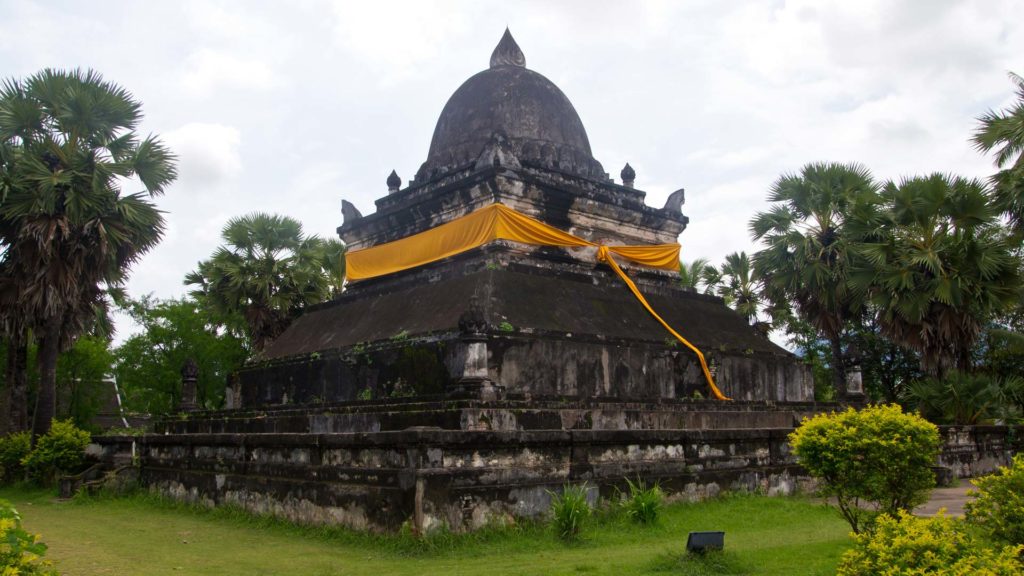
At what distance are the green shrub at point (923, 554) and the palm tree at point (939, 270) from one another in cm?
1311

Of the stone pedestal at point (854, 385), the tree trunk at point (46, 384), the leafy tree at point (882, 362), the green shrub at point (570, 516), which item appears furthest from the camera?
the leafy tree at point (882, 362)

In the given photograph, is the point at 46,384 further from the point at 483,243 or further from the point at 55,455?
the point at 483,243

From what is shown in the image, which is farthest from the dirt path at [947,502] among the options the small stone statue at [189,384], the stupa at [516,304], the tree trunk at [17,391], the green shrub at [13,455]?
the tree trunk at [17,391]

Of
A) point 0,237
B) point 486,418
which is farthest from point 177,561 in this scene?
point 0,237

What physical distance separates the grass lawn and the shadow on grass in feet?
0.03

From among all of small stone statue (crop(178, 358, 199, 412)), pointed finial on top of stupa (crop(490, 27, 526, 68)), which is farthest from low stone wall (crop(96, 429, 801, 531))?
pointed finial on top of stupa (crop(490, 27, 526, 68))

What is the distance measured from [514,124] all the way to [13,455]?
12469mm

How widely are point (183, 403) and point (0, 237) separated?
5374 mm

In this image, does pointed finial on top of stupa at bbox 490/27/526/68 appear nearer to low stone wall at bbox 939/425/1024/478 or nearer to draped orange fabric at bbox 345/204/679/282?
draped orange fabric at bbox 345/204/679/282

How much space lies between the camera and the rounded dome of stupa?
1655 cm

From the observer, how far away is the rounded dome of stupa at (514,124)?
651 inches

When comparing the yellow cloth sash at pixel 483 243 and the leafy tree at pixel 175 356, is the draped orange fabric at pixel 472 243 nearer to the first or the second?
the yellow cloth sash at pixel 483 243

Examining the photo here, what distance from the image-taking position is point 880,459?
25.7 feet

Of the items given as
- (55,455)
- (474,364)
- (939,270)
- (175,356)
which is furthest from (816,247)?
(175,356)
